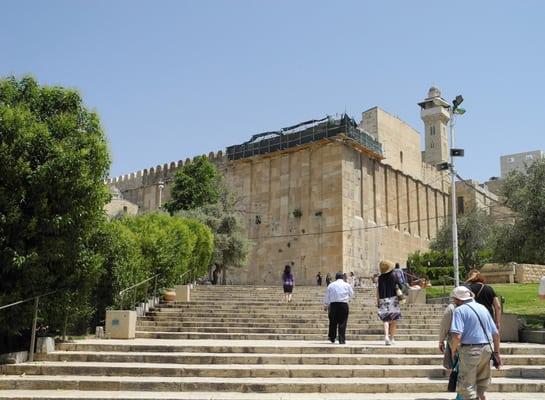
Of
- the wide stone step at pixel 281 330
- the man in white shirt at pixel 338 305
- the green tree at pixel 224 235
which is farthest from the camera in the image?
the green tree at pixel 224 235

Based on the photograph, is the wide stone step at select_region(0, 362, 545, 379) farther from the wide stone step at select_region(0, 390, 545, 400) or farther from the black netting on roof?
the black netting on roof

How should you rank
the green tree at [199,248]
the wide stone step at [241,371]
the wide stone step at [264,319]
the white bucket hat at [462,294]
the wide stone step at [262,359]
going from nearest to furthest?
1. the white bucket hat at [462,294]
2. the wide stone step at [241,371]
3. the wide stone step at [262,359]
4. the wide stone step at [264,319]
5. the green tree at [199,248]

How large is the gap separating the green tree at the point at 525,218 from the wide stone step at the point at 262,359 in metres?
7.40

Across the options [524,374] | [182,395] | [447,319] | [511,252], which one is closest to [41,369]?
[182,395]

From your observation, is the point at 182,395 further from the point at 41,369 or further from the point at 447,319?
the point at 447,319

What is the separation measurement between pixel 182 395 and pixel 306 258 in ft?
Answer: 93.3

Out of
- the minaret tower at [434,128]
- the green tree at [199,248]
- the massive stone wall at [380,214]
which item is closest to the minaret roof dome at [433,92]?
the minaret tower at [434,128]

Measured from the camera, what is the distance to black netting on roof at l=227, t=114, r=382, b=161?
120ft

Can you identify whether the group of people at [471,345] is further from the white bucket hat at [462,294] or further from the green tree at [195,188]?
the green tree at [195,188]

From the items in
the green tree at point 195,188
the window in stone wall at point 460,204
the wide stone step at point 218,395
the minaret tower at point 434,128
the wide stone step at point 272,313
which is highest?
the minaret tower at point 434,128

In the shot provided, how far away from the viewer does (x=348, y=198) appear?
1394 inches

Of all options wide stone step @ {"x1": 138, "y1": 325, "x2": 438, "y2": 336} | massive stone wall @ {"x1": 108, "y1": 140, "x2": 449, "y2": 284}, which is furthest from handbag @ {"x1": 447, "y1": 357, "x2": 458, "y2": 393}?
massive stone wall @ {"x1": 108, "y1": 140, "x2": 449, "y2": 284}

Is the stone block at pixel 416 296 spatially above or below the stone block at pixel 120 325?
above

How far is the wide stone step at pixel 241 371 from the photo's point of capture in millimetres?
7711
